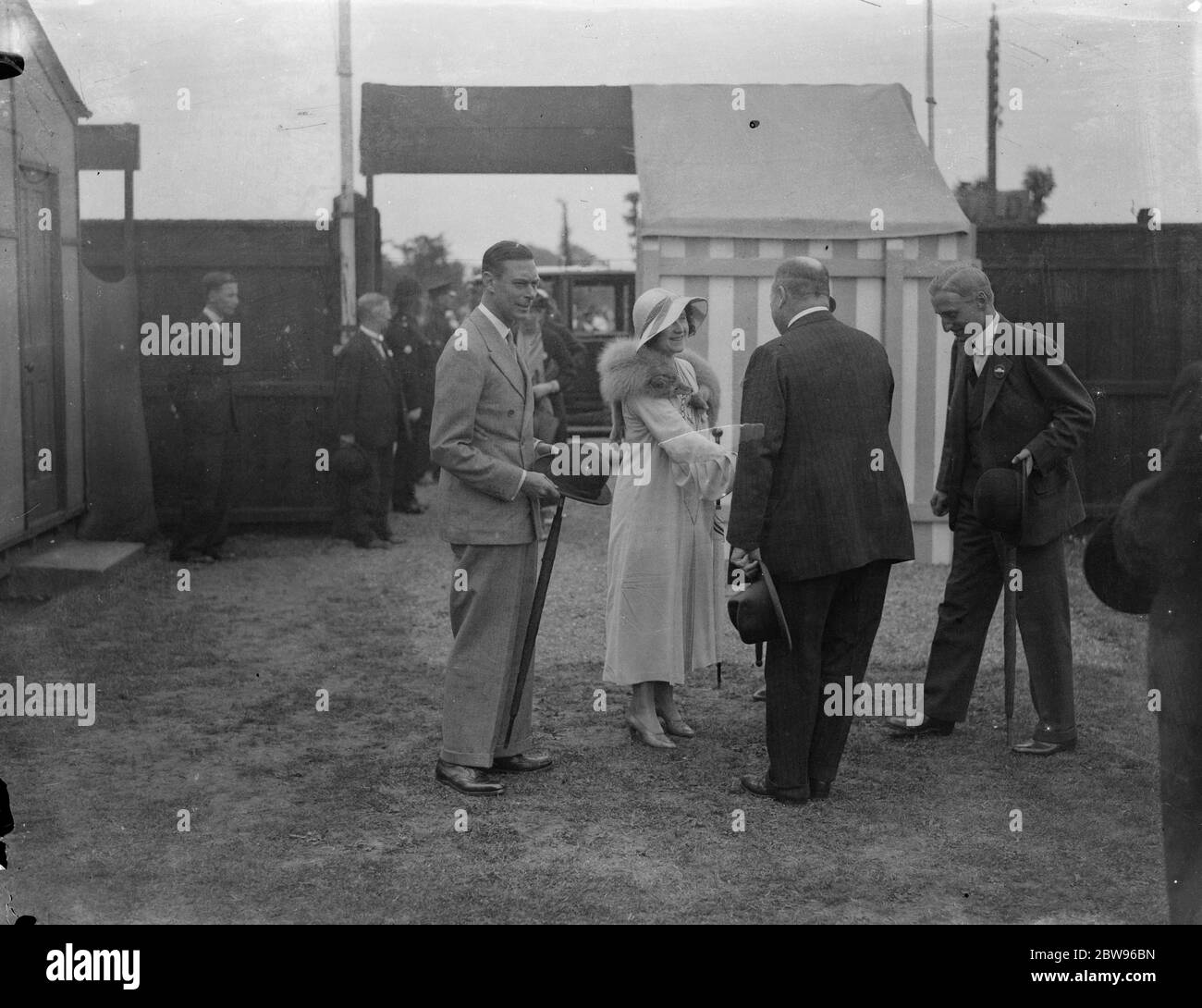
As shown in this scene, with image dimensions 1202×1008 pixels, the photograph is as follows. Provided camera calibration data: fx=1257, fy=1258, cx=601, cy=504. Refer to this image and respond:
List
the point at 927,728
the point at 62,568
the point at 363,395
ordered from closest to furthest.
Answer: the point at 927,728 < the point at 62,568 < the point at 363,395

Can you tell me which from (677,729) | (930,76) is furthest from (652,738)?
(930,76)

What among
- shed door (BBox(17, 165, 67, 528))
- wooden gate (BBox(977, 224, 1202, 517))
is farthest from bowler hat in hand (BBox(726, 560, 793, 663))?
shed door (BBox(17, 165, 67, 528))

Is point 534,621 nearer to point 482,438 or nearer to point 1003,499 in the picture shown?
point 482,438

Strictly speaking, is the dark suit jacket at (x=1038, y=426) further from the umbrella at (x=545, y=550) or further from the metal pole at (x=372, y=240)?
the metal pole at (x=372, y=240)

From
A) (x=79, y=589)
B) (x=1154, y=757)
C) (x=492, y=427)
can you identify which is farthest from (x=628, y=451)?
(x=79, y=589)

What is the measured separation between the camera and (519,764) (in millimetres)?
4859

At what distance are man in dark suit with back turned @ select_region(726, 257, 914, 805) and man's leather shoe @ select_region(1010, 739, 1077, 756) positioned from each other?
975 mm

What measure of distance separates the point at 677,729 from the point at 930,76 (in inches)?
127

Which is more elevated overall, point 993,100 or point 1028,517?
point 993,100

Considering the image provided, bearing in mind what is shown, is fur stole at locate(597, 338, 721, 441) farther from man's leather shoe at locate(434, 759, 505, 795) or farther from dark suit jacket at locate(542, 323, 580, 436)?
dark suit jacket at locate(542, 323, 580, 436)

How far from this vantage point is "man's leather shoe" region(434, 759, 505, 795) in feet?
15.0

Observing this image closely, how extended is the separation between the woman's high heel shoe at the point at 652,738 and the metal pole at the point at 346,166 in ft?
10.4
